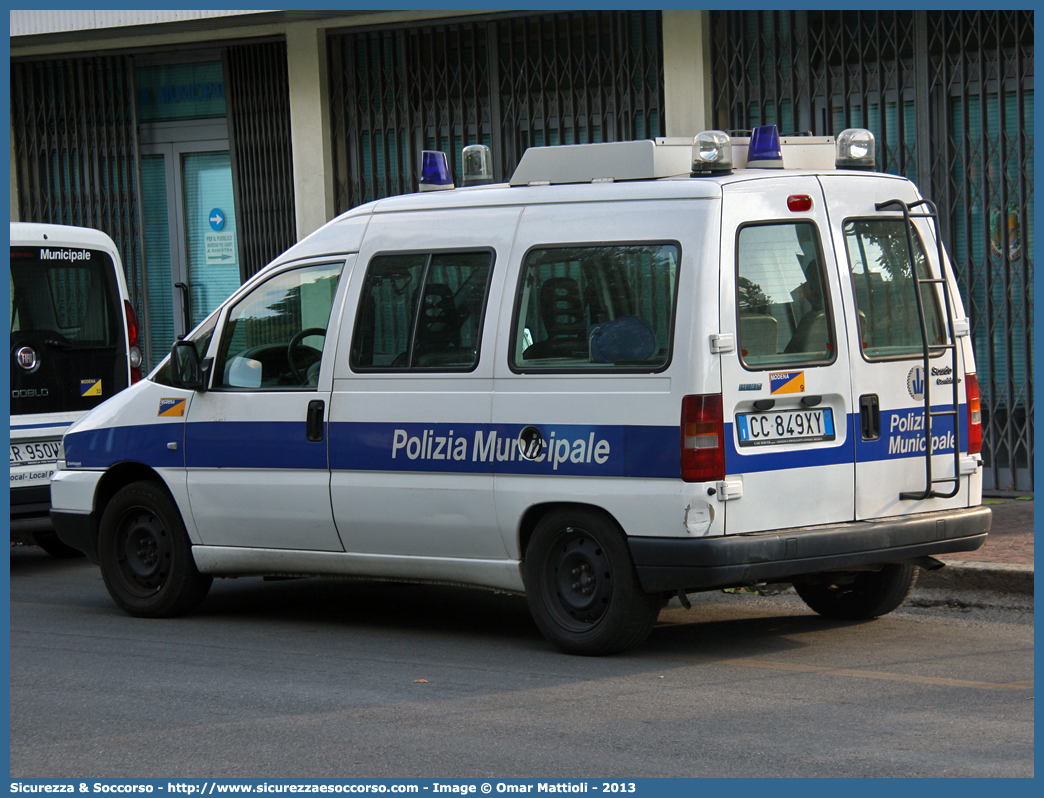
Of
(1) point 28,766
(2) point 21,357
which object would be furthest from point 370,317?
(2) point 21,357

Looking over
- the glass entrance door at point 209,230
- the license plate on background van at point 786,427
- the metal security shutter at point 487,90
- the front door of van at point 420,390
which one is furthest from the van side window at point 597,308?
the glass entrance door at point 209,230

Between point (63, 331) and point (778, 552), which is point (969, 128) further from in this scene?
point (63, 331)

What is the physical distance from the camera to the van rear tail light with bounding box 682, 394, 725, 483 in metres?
6.20

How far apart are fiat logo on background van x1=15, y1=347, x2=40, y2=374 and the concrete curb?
5.94 meters

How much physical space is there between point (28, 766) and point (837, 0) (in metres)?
8.83

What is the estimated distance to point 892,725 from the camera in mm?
5387

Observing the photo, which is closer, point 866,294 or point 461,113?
point 866,294

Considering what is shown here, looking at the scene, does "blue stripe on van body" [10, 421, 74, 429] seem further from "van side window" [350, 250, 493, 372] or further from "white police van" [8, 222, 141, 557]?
"van side window" [350, 250, 493, 372]

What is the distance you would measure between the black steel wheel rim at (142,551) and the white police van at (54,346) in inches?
73.6

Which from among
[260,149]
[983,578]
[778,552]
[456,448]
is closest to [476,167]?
[456,448]

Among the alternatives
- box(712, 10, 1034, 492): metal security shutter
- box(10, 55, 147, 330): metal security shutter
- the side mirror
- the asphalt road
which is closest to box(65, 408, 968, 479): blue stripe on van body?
the side mirror

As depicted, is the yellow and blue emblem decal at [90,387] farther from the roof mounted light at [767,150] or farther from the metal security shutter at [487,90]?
the roof mounted light at [767,150]

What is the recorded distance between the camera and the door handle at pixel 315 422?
7336mm

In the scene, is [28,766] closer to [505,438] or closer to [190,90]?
[505,438]
